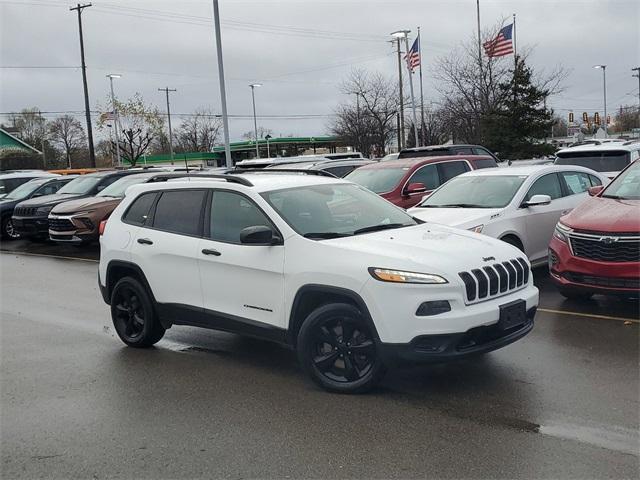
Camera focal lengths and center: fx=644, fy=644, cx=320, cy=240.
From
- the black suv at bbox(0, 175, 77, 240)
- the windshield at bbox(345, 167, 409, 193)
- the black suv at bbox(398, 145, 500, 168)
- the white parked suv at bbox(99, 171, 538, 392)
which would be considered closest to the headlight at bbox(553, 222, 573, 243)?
the white parked suv at bbox(99, 171, 538, 392)

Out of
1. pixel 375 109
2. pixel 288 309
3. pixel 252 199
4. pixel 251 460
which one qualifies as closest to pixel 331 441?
pixel 251 460

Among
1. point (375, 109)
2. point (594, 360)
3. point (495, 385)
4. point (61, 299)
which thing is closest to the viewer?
point (495, 385)

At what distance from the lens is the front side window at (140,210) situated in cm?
671

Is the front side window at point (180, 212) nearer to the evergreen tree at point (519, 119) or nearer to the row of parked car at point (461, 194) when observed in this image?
the row of parked car at point (461, 194)

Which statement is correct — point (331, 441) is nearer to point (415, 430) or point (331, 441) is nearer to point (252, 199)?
point (415, 430)

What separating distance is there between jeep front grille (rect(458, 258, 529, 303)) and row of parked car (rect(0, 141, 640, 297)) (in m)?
2.05

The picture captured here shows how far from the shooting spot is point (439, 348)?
4641mm

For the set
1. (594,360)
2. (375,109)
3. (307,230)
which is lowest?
(594,360)

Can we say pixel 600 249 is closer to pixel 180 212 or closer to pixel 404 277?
pixel 404 277

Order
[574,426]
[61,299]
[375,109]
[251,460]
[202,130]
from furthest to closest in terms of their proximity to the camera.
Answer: [202,130] → [375,109] → [61,299] → [574,426] → [251,460]

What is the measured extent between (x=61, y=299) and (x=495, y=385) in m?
6.92

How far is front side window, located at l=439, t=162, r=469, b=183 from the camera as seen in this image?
12297 mm

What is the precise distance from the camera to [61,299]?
31.6ft

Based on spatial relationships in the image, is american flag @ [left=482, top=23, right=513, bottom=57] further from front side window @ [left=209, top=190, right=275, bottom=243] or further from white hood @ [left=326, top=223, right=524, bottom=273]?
front side window @ [left=209, top=190, right=275, bottom=243]
